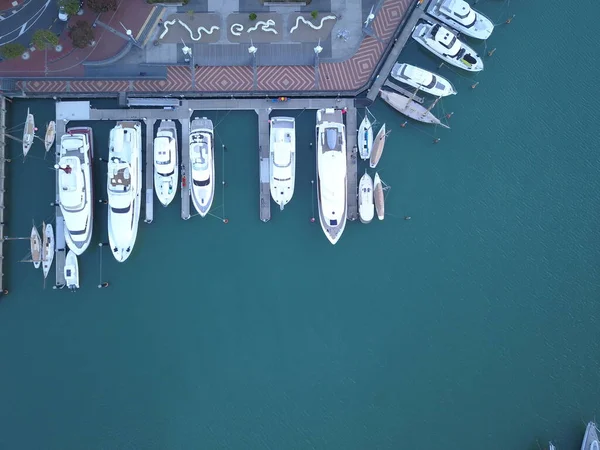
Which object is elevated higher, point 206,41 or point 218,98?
point 206,41

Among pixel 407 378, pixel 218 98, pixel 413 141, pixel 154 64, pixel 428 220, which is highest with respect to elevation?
pixel 154 64

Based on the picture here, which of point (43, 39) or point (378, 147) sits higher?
point (43, 39)

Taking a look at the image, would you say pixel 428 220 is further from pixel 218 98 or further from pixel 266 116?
pixel 218 98

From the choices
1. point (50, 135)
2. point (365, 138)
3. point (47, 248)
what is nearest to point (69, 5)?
point (50, 135)

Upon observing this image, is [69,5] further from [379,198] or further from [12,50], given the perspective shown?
[379,198]

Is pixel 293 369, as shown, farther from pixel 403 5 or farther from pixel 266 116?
pixel 403 5

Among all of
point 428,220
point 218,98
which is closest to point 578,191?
point 428,220
